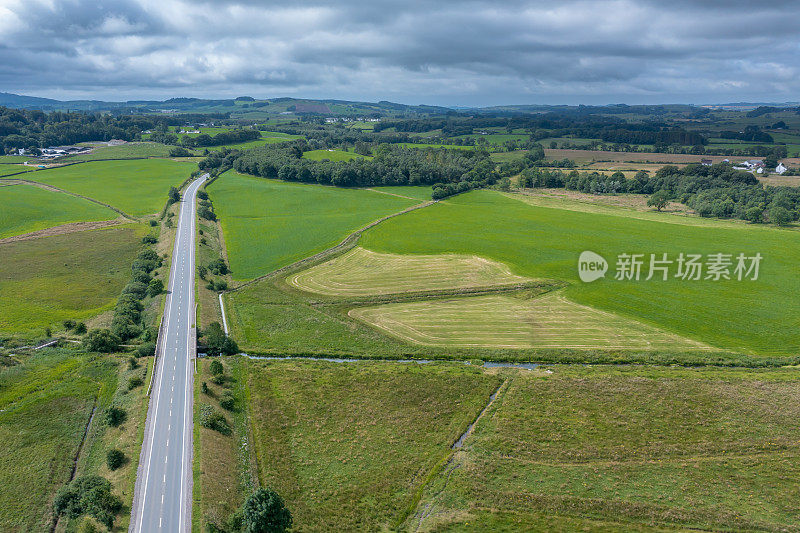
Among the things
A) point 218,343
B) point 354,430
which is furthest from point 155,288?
point 354,430

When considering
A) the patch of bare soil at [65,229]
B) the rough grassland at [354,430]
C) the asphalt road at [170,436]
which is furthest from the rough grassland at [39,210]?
the rough grassland at [354,430]

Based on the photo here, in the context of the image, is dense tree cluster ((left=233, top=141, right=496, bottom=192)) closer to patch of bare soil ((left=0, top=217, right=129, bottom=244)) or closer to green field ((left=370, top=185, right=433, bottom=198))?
green field ((left=370, top=185, right=433, bottom=198))

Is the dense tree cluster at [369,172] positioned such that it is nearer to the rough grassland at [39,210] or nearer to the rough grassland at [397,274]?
the rough grassland at [39,210]

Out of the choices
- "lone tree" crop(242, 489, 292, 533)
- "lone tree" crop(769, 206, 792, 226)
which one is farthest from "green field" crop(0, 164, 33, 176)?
"lone tree" crop(769, 206, 792, 226)

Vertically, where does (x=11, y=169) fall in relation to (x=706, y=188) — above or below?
above

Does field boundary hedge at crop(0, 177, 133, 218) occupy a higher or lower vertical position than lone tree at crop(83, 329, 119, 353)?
higher

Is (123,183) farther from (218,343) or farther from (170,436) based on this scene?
(170,436)
